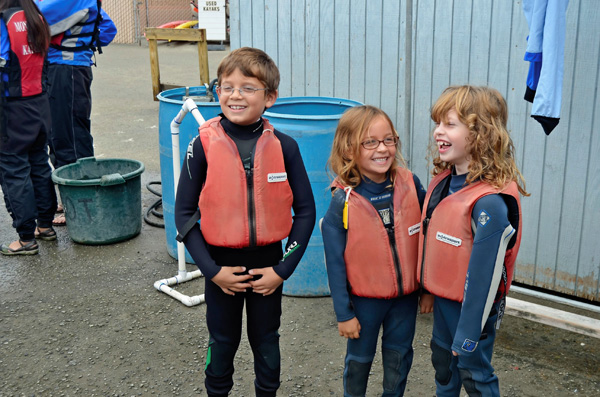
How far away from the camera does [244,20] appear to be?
510cm

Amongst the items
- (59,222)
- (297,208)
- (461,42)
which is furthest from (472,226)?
(59,222)

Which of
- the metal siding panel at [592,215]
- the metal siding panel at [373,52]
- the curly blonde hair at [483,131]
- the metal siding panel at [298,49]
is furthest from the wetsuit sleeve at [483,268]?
the metal siding panel at [298,49]

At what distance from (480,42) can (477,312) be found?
2.29 meters

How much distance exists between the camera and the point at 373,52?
4.55 meters

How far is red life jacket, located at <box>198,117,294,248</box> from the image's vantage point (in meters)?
2.54

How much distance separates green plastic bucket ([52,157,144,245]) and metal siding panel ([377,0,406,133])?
80.4 inches

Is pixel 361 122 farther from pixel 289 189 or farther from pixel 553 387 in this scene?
pixel 553 387

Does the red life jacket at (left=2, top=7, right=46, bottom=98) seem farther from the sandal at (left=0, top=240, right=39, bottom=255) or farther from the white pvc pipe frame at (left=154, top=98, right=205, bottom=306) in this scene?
the white pvc pipe frame at (left=154, top=98, right=205, bottom=306)

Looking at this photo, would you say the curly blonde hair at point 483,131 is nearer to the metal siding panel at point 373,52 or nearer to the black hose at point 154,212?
the metal siding panel at point 373,52

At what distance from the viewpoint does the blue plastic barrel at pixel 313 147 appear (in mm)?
3918

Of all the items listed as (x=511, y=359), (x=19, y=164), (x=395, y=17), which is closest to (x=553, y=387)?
(x=511, y=359)

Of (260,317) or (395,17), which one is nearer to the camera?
(260,317)

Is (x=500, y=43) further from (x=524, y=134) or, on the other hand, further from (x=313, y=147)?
(x=313, y=147)

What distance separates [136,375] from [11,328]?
1041 mm
